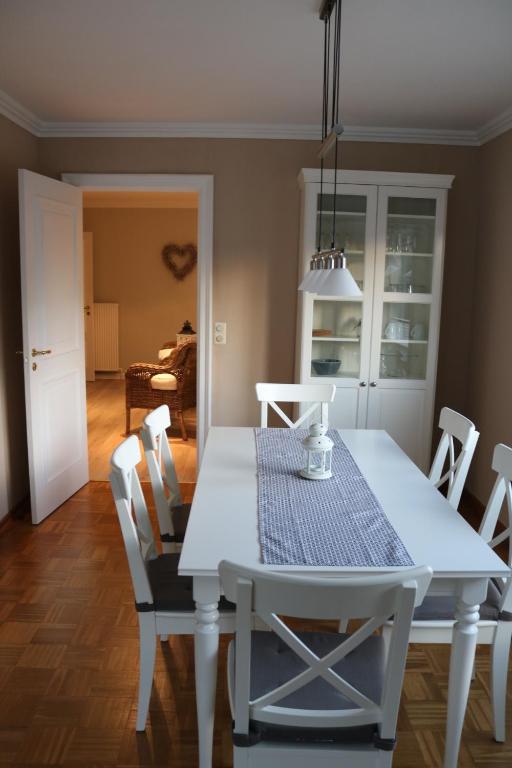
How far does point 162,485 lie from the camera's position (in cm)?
246

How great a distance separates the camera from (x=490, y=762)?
194 centimetres

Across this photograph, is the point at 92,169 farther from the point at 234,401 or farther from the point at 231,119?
the point at 234,401

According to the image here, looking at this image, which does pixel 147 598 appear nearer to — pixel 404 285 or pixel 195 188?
pixel 404 285

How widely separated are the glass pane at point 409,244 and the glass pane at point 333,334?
276mm

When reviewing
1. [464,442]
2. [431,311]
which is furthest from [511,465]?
[431,311]

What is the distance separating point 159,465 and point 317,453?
Result: 24.8 inches

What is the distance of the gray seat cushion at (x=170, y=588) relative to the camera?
6.47ft

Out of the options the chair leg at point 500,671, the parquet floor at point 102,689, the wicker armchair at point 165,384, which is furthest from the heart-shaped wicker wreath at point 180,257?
the chair leg at point 500,671

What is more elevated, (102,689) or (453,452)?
(453,452)

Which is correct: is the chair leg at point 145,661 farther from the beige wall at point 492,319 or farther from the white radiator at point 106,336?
the white radiator at point 106,336

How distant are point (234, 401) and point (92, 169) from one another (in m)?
1.81

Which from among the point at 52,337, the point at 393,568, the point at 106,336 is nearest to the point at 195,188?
the point at 52,337

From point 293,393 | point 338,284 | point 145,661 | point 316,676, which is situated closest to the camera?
point 316,676

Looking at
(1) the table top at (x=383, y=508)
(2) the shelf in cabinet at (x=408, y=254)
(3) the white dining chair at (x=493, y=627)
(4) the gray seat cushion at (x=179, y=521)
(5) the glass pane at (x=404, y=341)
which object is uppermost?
(2) the shelf in cabinet at (x=408, y=254)
